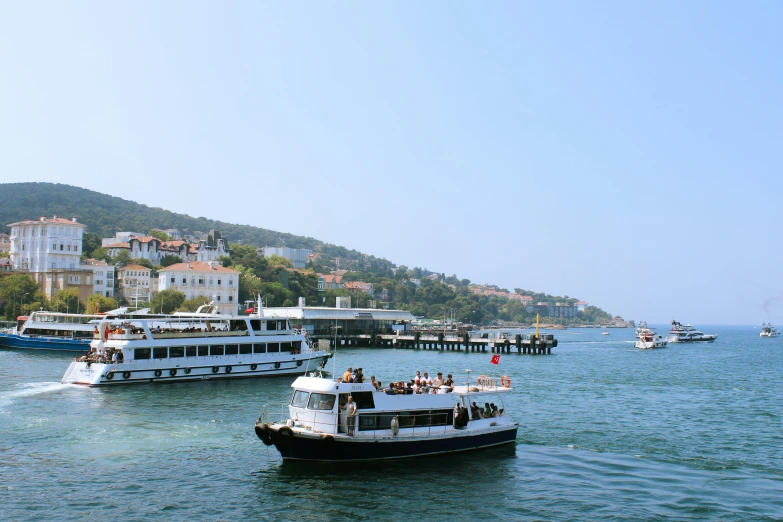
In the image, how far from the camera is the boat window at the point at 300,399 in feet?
88.6

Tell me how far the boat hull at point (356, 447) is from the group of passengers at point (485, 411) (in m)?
1.72

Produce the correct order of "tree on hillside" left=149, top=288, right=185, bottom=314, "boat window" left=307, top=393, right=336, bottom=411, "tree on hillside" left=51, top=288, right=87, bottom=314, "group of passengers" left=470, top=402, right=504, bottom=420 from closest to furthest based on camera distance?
"boat window" left=307, top=393, right=336, bottom=411 → "group of passengers" left=470, top=402, right=504, bottom=420 → "tree on hillside" left=51, top=288, right=87, bottom=314 → "tree on hillside" left=149, top=288, right=185, bottom=314

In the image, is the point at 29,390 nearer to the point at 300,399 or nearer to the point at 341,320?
the point at 300,399

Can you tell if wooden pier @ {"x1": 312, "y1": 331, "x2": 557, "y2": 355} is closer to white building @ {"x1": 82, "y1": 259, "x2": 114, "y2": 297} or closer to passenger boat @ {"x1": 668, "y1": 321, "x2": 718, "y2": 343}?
white building @ {"x1": 82, "y1": 259, "x2": 114, "y2": 297}

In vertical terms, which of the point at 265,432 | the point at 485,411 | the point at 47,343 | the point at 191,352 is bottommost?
the point at 265,432

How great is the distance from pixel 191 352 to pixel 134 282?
82.1m

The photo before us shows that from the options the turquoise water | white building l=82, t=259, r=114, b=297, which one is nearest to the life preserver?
the turquoise water

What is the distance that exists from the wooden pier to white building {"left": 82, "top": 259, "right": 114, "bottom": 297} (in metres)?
41.2

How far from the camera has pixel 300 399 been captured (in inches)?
1069

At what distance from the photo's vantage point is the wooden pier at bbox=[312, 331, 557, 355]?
101812 millimetres

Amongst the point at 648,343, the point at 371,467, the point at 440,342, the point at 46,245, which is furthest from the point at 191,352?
the point at 648,343

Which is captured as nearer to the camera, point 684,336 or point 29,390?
point 29,390

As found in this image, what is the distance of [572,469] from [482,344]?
81.5 metres

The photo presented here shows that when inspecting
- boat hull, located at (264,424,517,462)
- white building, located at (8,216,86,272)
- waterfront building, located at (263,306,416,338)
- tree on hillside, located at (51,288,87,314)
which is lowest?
boat hull, located at (264,424,517,462)
